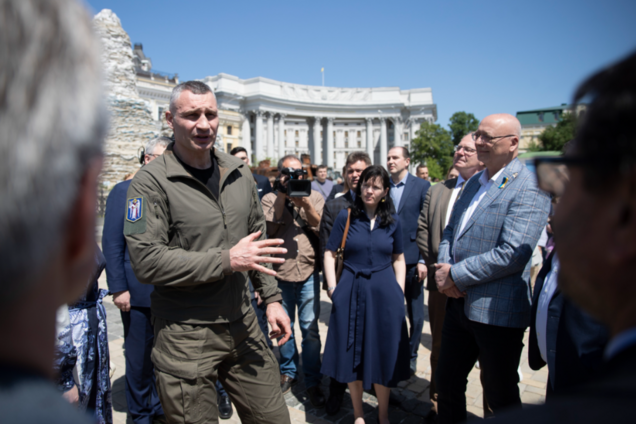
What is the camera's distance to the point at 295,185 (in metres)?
3.97

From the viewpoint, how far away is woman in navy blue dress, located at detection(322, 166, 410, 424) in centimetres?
329

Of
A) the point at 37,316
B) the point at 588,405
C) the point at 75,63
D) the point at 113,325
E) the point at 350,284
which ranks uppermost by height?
the point at 75,63

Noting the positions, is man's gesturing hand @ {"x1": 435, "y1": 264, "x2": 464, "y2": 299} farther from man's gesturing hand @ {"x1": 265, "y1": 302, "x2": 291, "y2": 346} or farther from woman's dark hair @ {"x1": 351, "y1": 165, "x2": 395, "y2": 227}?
man's gesturing hand @ {"x1": 265, "y1": 302, "x2": 291, "y2": 346}

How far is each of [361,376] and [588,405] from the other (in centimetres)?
298

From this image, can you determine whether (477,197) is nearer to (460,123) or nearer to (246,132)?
(246,132)

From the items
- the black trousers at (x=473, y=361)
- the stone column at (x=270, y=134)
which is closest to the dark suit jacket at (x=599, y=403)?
the black trousers at (x=473, y=361)

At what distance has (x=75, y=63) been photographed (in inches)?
22.5

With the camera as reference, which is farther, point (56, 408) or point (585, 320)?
point (585, 320)

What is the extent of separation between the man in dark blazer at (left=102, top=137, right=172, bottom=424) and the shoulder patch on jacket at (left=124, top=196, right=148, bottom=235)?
127 centimetres

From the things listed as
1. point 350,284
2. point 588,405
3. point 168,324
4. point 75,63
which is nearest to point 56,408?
point 75,63

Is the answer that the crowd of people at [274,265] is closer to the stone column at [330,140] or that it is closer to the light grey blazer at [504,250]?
the light grey blazer at [504,250]

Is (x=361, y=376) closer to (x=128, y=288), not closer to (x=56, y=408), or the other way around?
(x=128, y=288)

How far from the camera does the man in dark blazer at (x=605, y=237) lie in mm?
601

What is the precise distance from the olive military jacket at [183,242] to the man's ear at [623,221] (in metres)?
1.78
